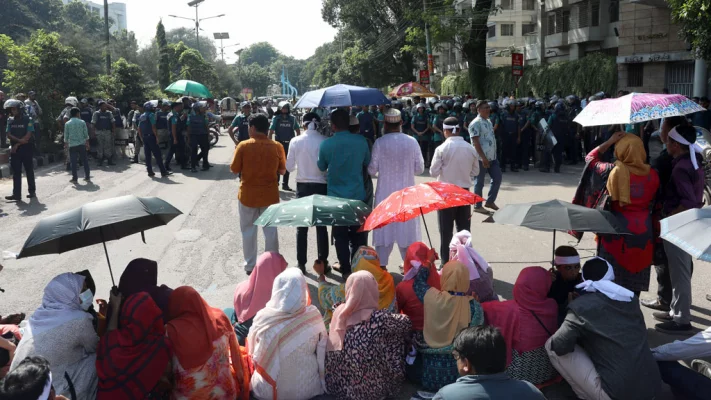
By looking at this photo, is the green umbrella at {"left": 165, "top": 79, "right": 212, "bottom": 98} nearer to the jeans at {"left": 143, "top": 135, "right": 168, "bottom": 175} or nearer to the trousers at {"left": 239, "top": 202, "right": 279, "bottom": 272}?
the jeans at {"left": 143, "top": 135, "right": 168, "bottom": 175}

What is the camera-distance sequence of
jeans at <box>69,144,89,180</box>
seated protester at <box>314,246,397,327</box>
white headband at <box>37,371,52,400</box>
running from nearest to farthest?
white headband at <box>37,371,52,400</box>, seated protester at <box>314,246,397,327</box>, jeans at <box>69,144,89,180</box>

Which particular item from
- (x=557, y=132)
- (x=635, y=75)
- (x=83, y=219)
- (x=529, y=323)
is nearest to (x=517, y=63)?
(x=635, y=75)

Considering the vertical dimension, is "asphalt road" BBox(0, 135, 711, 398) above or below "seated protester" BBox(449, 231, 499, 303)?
below

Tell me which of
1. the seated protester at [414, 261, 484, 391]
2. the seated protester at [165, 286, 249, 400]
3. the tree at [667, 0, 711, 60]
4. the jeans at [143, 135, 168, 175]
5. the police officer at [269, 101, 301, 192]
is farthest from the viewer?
the jeans at [143, 135, 168, 175]

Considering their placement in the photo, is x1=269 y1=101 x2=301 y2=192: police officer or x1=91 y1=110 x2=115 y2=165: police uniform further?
x1=91 y1=110 x2=115 y2=165: police uniform

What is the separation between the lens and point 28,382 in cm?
276

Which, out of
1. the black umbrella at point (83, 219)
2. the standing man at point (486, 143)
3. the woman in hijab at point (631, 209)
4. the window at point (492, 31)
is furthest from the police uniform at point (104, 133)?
the window at point (492, 31)

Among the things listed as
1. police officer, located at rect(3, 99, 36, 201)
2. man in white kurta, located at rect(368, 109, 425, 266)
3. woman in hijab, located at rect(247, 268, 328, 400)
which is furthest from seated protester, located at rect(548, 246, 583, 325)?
police officer, located at rect(3, 99, 36, 201)

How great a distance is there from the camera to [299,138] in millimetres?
7371

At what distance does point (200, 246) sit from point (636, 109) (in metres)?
5.90

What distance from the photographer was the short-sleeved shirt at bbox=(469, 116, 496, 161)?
401 inches

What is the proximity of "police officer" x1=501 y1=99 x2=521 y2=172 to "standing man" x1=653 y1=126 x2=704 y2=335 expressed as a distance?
9940mm

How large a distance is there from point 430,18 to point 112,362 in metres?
22.2

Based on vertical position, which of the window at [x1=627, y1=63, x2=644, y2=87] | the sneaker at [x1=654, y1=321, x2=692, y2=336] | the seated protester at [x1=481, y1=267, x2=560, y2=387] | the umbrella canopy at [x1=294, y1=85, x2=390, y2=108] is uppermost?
→ the window at [x1=627, y1=63, x2=644, y2=87]
